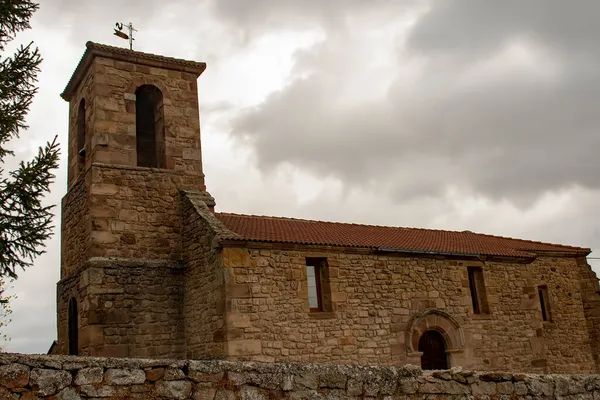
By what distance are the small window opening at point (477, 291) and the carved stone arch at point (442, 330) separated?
1249 mm

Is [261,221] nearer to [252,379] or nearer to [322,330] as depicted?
[322,330]

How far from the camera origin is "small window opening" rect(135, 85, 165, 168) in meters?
15.7

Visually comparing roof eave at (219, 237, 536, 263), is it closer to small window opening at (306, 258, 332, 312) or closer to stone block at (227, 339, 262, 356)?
small window opening at (306, 258, 332, 312)

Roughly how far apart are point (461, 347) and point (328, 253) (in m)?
4.25

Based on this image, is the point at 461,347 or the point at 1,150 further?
the point at 461,347

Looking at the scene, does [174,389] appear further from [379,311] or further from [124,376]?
[379,311]

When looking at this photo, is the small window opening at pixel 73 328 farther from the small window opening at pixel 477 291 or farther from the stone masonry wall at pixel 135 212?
the small window opening at pixel 477 291

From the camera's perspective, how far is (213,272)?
42.4 feet

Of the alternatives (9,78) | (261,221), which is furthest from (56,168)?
(261,221)

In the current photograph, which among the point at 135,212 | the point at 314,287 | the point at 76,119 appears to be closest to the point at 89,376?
the point at 314,287

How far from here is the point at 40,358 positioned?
15.0 feet

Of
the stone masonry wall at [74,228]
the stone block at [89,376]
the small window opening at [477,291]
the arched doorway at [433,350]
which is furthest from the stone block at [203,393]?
the small window opening at [477,291]

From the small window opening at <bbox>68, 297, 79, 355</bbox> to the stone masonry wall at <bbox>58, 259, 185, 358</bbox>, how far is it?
1.67ft

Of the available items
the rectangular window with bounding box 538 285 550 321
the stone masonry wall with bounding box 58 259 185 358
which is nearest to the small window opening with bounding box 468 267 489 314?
the rectangular window with bounding box 538 285 550 321
